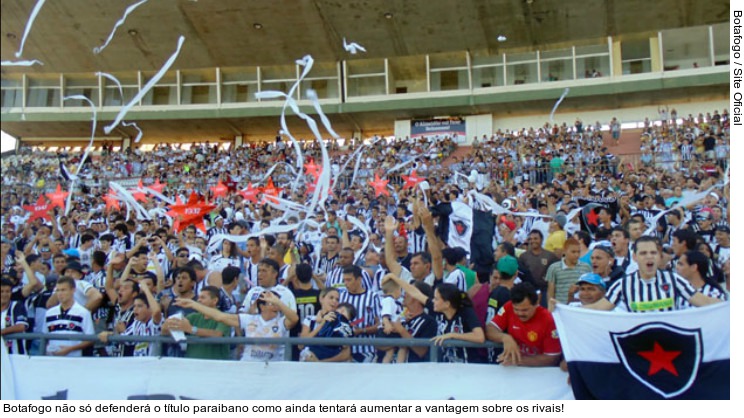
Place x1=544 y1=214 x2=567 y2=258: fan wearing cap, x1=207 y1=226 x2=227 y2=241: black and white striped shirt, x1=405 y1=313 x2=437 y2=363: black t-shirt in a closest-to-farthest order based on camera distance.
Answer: x1=405 y1=313 x2=437 y2=363: black t-shirt, x1=544 y1=214 x2=567 y2=258: fan wearing cap, x1=207 y1=226 x2=227 y2=241: black and white striped shirt

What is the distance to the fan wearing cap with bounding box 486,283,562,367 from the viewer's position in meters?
4.89

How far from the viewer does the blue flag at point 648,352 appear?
4.38 meters

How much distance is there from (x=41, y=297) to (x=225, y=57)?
23089 mm

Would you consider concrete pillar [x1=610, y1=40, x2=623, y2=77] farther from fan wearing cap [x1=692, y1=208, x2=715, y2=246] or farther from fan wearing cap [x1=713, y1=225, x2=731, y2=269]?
fan wearing cap [x1=713, y1=225, x2=731, y2=269]

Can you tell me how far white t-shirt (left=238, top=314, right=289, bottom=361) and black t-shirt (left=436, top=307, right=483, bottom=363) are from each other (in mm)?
1378

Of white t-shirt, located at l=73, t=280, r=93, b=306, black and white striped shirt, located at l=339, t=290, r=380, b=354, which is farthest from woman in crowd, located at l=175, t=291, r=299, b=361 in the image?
white t-shirt, located at l=73, t=280, r=93, b=306

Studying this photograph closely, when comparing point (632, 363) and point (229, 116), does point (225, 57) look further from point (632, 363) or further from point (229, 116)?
point (632, 363)

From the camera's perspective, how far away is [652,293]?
4812mm

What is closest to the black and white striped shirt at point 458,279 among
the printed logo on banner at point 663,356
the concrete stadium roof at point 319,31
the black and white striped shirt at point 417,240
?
the printed logo on banner at point 663,356

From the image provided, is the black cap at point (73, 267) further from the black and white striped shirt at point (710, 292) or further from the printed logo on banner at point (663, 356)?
the black and white striped shirt at point (710, 292)

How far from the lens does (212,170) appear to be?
22.1 metres

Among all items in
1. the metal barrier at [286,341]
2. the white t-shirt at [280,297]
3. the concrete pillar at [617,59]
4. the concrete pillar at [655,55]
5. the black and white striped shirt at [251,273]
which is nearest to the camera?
the metal barrier at [286,341]

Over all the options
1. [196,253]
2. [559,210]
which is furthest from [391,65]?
[196,253]
